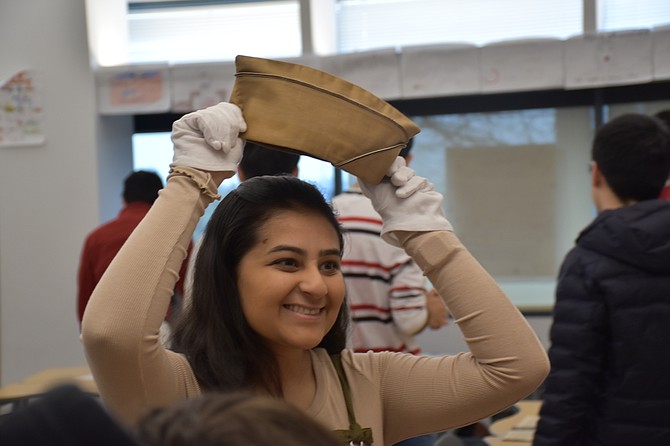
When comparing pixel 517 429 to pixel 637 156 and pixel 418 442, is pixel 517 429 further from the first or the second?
pixel 637 156

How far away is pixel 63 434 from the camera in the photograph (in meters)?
0.36

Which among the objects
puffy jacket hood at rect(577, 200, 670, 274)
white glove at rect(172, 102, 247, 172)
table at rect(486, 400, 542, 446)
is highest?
white glove at rect(172, 102, 247, 172)

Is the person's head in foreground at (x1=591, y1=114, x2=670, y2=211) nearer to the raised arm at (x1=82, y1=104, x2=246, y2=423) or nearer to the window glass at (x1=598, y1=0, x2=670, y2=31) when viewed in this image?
the raised arm at (x1=82, y1=104, x2=246, y2=423)

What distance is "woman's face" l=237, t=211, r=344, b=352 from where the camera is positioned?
120cm

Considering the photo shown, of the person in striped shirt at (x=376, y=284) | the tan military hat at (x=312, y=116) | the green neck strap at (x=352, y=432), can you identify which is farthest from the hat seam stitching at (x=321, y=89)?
the person in striped shirt at (x=376, y=284)

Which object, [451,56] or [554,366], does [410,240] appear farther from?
[451,56]

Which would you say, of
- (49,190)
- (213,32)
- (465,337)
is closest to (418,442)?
(465,337)

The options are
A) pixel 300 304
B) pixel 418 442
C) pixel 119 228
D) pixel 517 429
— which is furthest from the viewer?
pixel 119 228

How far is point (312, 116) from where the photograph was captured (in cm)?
122

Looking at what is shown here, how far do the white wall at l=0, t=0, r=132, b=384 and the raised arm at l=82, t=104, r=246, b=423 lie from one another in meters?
3.76

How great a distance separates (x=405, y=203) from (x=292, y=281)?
0.71ft

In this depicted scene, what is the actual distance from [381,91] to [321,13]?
624 millimetres

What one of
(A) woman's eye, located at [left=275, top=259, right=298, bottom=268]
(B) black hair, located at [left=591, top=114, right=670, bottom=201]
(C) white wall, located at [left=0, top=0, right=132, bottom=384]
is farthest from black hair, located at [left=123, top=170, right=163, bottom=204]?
(A) woman's eye, located at [left=275, top=259, right=298, bottom=268]

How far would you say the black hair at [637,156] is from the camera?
192 centimetres
